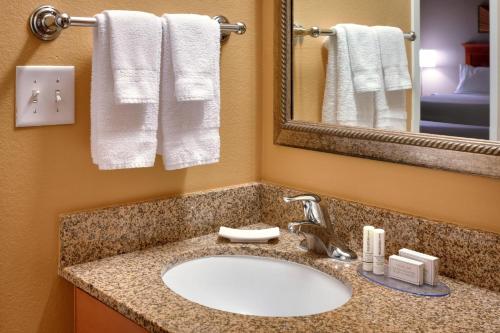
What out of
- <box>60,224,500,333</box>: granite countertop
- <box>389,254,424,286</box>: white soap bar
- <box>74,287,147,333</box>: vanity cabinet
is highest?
<box>389,254,424,286</box>: white soap bar

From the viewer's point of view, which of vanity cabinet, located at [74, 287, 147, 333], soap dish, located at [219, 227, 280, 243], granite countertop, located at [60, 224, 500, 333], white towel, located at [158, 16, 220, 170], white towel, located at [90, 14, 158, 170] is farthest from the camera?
soap dish, located at [219, 227, 280, 243]

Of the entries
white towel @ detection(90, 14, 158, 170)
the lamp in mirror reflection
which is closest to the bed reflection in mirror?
the lamp in mirror reflection

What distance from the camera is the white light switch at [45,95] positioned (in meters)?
1.17

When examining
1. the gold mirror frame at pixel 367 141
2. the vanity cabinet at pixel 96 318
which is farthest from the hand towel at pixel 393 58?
the vanity cabinet at pixel 96 318

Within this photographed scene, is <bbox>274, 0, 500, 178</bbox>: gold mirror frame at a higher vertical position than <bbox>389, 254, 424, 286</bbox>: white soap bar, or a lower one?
higher

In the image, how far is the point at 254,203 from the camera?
62.3 inches

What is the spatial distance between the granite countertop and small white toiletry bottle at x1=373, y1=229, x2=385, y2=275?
0.13 feet

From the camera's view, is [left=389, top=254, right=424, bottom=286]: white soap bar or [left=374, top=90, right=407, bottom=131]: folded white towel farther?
[left=374, top=90, right=407, bottom=131]: folded white towel

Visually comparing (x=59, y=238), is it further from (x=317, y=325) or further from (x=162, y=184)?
(x=317, y=325)

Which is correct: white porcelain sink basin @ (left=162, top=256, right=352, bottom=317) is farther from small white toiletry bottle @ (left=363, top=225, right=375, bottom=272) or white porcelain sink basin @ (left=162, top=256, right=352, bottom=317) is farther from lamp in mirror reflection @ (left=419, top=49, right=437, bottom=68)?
lamp in mirror reflection @ (left=419, top=49, right=437, bottom=68)

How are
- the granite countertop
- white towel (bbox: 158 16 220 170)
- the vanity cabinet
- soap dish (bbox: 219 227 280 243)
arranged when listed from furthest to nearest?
1. soap dish (bbox: 219 227 280 243)
2. white towel (bbox: 158 16 220 170)
3. the vanity cabinet
4. the granite countertop

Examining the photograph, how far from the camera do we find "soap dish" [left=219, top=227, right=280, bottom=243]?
1396 millimetres

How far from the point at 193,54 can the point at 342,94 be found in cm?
36

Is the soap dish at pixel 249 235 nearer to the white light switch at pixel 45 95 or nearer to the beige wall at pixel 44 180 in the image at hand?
the beige wall at pixel 44 180
